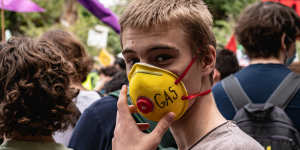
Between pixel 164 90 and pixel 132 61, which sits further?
pixel 132 61

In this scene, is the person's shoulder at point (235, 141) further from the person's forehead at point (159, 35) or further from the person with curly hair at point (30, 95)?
the person with curly hair at point (30, 95)

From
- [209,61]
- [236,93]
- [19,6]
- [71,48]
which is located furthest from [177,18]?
[19,6]

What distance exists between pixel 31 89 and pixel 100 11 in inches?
166

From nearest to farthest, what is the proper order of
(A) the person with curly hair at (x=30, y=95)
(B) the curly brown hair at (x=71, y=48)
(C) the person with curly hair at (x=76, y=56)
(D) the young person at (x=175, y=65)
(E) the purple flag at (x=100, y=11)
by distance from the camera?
(D) the young person at (x=175, y=65) → (A) the person with curly hair at (x=30, y=95) → (C) the person with curly hair at (x=76, y=56) → (B) the curly brown hair at (x=71, y=48) → (E) the purple flag at (x=100, y=11)

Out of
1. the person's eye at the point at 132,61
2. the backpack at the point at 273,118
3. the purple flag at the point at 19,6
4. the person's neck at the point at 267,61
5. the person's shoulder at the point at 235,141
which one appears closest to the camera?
the person's shoulder at the point at 235,141

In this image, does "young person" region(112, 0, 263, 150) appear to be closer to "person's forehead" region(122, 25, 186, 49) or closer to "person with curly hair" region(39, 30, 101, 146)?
"person's forehead" region(122, 25, 186, 49)

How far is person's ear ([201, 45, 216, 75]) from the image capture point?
6.23 feet

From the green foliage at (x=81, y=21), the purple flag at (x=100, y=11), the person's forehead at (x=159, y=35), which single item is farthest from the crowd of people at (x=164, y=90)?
the green foliage at (x=81, y=21)

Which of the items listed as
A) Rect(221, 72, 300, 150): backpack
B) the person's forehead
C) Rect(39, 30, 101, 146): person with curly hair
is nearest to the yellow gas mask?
the person's forehead

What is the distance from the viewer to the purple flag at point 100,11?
6.22 metres

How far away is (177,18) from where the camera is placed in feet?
5.91

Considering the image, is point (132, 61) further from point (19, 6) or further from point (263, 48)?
point (19, 6)

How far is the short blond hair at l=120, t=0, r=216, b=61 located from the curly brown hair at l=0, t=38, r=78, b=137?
809 millimetres

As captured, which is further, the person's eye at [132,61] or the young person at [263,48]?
the young person at [263,48]
